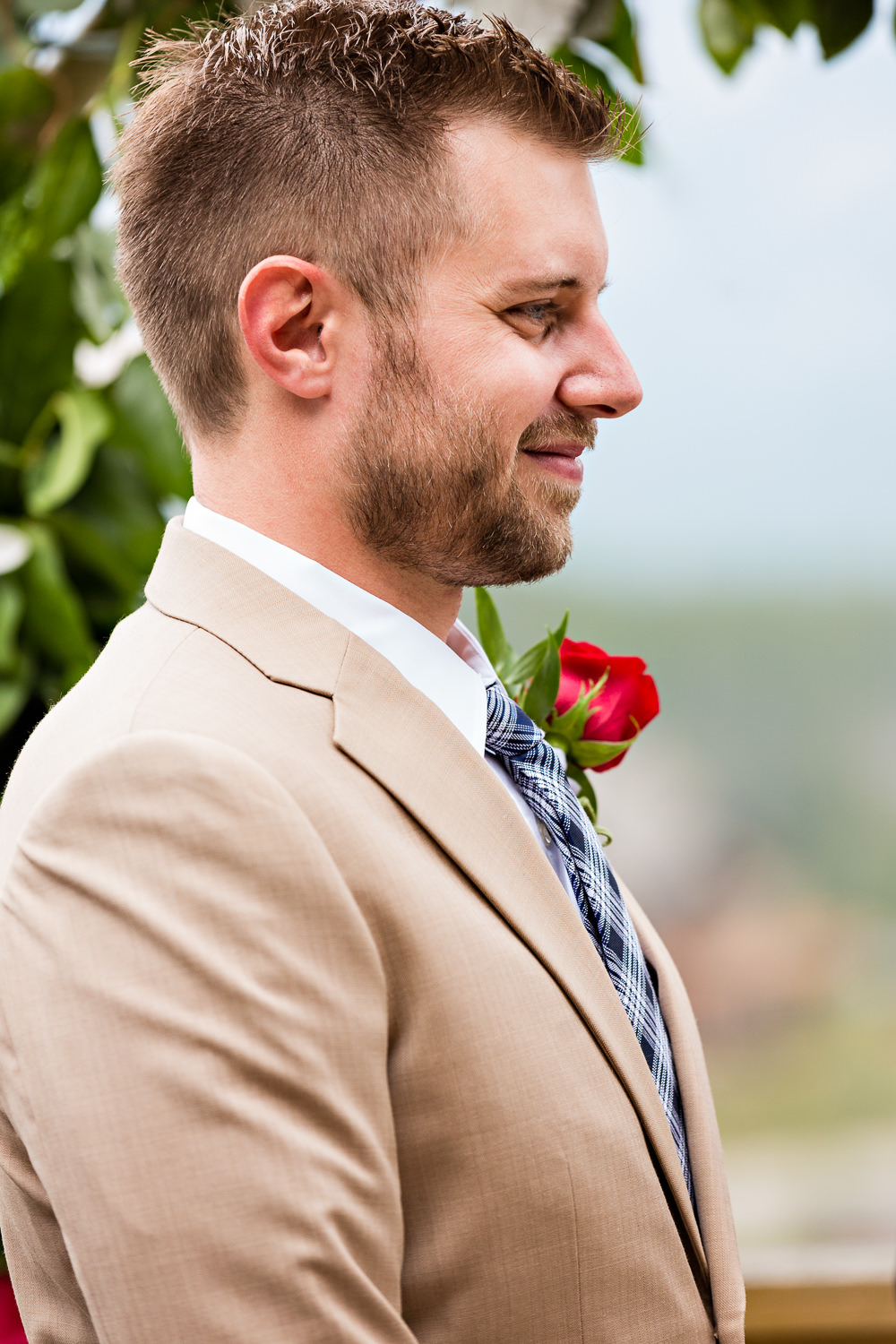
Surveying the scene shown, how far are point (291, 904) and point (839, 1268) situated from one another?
1756mm

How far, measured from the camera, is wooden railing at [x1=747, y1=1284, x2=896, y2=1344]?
5.99 feet

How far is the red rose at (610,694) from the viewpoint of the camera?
0.98 m

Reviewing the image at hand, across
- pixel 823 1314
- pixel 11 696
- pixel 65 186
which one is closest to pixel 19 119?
pixel 65 186

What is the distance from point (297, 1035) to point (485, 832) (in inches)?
7.2

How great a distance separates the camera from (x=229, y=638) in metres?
0.65

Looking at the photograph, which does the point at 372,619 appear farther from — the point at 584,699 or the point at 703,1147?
the point at 703,1147

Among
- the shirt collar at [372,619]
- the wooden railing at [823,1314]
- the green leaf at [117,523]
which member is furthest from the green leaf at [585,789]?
the wooden railing at [823,1314]

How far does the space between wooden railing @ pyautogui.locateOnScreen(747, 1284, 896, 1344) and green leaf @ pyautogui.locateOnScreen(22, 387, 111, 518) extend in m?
1.67

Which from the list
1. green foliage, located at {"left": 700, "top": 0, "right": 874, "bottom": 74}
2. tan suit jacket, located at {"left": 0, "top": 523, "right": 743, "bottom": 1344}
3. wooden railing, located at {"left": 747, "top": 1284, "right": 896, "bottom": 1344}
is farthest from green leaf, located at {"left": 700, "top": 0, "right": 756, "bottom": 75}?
wooden railing, located at {"left": 747, "top": 1284, "right": 896, "bottom": 1344}

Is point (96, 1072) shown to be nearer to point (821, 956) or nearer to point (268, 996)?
point (268, 996)

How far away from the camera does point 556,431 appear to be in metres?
0.74

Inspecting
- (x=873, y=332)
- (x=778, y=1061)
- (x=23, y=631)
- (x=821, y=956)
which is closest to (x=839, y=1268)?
(x=778, y=1061)

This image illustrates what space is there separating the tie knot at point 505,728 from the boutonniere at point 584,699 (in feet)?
0.48

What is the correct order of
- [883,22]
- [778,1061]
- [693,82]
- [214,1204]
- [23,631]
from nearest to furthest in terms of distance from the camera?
[214,1204] < [23,631] < [883,22] < [693,82] < [778,1061]
